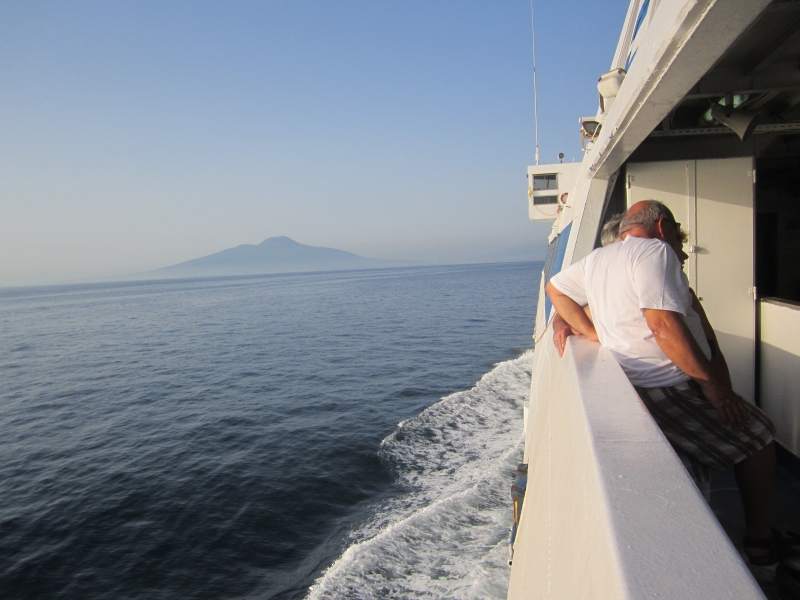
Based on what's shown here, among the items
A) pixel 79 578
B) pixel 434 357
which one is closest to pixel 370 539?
pixel 79 578

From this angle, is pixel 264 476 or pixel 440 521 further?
pixel 264 476

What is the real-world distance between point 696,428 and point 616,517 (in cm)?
144

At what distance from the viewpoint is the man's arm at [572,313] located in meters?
3.04

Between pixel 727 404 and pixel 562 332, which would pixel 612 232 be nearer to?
pixel 562 332

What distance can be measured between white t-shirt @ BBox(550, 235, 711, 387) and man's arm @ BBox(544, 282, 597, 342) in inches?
10.8

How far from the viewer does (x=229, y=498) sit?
9.69 meters

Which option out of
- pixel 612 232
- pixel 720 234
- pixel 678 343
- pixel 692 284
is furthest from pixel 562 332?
pixel 720 234

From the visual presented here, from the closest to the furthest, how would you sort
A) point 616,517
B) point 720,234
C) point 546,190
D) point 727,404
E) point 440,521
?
point 616,517
point 727,404
point 720,234
point 440,521
point 546,190

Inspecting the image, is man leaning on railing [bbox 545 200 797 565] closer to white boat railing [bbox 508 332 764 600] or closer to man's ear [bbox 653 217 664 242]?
man's ear [bbox 653 217 664 242]

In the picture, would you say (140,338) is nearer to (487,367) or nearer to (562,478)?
(487,367)

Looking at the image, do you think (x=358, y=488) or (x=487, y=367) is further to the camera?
(x=487, y=367)

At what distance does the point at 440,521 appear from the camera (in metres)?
7.75

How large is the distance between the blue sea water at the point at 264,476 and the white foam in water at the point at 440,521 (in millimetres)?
29

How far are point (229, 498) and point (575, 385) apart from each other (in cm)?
905
